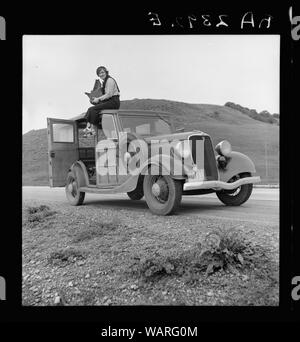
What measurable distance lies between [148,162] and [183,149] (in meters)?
0.38

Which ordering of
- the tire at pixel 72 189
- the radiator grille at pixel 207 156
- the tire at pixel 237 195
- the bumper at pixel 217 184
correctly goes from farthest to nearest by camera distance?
1. the tire at pixel 72 189
2. the radiator grille at pixel 207 156
3. the tire at pixel 237 195
4. the bumper at pixel 217 184

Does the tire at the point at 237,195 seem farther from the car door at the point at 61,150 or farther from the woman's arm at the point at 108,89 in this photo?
the car door at the point at 61,150

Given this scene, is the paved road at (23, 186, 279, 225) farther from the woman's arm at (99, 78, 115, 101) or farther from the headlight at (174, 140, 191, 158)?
the woman's arm at (99, 78, 115, 101)

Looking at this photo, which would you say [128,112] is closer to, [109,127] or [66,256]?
[109,127]

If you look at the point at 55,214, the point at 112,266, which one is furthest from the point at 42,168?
the point at 112,266

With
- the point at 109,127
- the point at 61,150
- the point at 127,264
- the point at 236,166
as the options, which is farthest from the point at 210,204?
the point at 61,150

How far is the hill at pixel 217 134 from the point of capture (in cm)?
328

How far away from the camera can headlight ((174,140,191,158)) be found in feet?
12.3

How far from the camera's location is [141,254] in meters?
3.13

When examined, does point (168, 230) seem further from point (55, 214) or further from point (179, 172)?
point (55, 214)

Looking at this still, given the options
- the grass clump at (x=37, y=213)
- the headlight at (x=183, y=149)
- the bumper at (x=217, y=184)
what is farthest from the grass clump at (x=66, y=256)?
the headlight at (x=183, y=149)

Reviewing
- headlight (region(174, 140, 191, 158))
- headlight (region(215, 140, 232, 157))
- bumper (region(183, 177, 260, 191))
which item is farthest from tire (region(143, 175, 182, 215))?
headlight (region(215, 140, 232, 157))

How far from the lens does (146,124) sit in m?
4.16

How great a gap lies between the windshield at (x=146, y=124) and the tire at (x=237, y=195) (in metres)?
0.93
